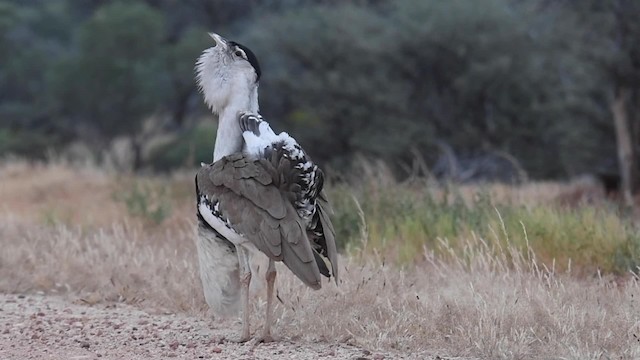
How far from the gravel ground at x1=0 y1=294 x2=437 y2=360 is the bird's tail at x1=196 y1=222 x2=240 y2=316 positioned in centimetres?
29

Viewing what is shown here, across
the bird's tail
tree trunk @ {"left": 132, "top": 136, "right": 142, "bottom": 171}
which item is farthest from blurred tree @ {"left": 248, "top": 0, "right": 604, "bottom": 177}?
the bird's tail

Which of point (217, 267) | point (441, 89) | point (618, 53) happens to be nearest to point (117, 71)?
point (441, 89)

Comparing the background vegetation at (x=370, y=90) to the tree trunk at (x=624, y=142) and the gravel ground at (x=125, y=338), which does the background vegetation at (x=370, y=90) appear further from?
the gravel ground at (x=125, y=338)

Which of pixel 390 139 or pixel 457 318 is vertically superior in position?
pixel 390 139

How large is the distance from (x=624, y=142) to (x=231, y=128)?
52.7 feet

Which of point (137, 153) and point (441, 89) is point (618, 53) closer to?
point (441, 89)

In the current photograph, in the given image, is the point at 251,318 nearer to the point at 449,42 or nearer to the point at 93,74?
the point at 449,42

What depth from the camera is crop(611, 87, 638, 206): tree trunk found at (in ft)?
70.4

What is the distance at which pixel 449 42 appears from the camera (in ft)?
95.2

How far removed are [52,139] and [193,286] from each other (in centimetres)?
2552

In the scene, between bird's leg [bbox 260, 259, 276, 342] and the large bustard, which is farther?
bird's leg [bbox 260, 259, 276, 342]

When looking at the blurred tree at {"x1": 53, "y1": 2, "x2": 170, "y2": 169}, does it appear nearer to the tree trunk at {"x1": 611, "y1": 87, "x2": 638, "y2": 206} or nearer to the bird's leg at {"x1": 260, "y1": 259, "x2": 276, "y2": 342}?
the tree trunk at {"x1": 611, "y1": 87, "x2": 638, "y2": 206}

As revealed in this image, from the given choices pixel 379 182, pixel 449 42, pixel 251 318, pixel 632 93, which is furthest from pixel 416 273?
pixel 449 42

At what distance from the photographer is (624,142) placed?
71.3 feet
